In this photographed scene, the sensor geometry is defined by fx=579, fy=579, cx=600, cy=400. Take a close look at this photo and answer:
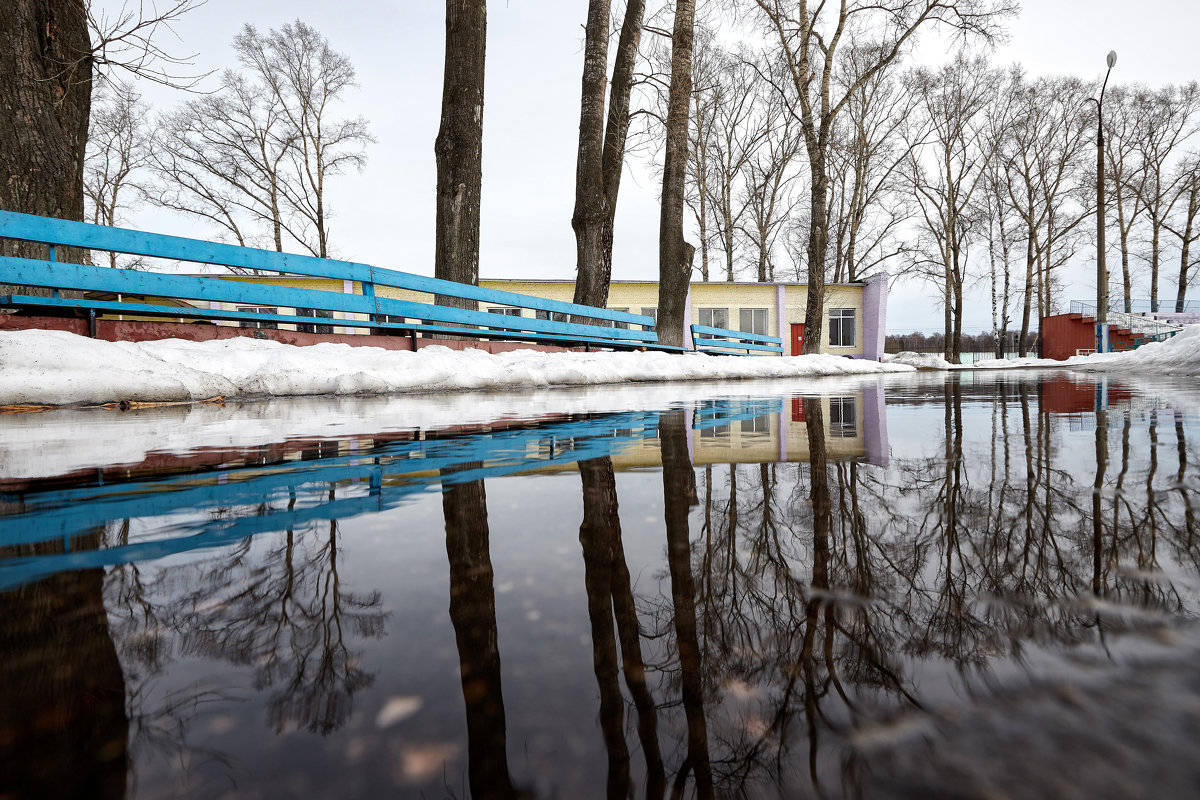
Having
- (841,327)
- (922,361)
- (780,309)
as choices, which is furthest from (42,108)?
(841,327)

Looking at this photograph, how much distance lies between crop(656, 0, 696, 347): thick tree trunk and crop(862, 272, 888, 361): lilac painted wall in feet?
61.6

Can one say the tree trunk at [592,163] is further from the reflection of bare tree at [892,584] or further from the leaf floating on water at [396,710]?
the leaf floating on water at [396,710]

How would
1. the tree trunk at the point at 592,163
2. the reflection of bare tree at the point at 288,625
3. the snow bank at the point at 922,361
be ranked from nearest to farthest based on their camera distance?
the reflection of bare tree at the point at 288,625
the tree trunk at the point at 592,163
the snow bank at the point at 922,361

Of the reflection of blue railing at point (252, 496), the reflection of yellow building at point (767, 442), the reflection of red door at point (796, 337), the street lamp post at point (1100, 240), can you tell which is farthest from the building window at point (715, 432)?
the reflection of red door at point (796, 337)

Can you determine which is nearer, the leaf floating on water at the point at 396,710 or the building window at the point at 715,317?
the leaf floating on water at the point at 396,710

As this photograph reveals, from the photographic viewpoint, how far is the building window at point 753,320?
26875 millimetres

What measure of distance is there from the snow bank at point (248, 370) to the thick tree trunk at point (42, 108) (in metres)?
1.97

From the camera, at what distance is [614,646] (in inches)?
28.9

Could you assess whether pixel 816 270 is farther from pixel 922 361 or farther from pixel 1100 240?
pixel 1100 240

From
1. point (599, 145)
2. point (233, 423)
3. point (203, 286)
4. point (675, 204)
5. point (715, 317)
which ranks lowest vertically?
point (233, 423)

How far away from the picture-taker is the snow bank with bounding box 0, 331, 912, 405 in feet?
12.5

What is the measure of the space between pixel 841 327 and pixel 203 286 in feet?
89.3

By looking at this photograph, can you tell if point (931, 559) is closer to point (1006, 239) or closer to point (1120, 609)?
point (1120, 609)

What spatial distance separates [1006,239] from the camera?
3122cm
